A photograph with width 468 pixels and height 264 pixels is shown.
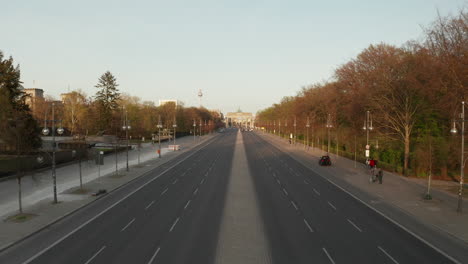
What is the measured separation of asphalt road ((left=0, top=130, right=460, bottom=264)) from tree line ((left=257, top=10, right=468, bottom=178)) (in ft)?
32.3

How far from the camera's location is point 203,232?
16469 mm

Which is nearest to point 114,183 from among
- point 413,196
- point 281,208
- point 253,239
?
point 281,208

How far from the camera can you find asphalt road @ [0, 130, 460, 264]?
1353 centimetres

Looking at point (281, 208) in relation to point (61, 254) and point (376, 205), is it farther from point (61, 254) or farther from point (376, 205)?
point (61, 254)

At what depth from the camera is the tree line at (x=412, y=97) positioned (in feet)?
87.8

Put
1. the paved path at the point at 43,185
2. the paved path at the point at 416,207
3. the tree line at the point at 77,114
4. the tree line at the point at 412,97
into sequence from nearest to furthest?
1. the paved path at the point at 416,207
2. the paved path at the point at 43,185
3. the tree line at the point at 412,97
4. the tree line at the point at 77,114

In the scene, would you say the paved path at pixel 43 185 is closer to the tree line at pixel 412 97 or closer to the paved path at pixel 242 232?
the paved path at pixel 242 232

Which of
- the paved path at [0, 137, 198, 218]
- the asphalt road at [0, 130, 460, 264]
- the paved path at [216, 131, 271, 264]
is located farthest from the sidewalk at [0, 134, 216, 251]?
the paved path at [216, 131, 271, 264]

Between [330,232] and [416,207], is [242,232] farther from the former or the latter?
[416,207]

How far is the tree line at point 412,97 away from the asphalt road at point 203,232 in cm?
986

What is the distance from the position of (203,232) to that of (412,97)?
32634 millimetres

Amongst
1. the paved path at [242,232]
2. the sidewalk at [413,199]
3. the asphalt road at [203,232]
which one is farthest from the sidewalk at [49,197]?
the sidewalk at [413,199]

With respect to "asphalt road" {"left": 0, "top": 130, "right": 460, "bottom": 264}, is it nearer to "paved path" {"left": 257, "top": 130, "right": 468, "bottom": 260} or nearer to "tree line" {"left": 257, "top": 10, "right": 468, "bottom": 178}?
"paved path" {"left": 257, "top": 130, "right": 468, "bottom": 260}

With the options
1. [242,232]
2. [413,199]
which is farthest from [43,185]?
[413,199]
